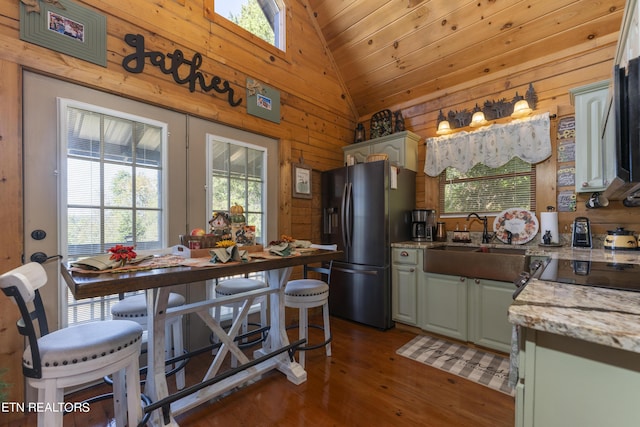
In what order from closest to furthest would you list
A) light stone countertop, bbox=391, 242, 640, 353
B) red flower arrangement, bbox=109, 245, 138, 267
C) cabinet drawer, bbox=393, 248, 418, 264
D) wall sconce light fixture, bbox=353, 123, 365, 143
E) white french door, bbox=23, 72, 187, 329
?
1. light stone countertop, bbox=391, 242, 640, 353
2. red flower arrangement, bbox=109, 245, 138, 267
3. white french door, bbox=23, 72, 187, 329
4. cabinet drawer, bbox=393, 248, 418, 264
5. wall sconce light fixture, bbox=353, 123, 365, 143

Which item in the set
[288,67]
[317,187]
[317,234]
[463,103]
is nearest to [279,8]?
[288,67]

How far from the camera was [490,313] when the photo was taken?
2422 millimetres

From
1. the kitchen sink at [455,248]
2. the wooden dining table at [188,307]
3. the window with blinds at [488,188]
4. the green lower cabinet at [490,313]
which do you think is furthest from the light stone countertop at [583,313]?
the window with blinds at [488,188]

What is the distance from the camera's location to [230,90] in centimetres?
268

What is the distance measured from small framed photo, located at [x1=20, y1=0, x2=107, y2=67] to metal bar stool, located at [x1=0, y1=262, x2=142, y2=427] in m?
1.51

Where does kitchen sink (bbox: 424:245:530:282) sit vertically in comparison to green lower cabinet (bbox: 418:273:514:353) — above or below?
above

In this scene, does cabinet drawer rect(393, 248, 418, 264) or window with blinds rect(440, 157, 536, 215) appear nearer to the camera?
window with blinds rect(440, 157, 536, 215)

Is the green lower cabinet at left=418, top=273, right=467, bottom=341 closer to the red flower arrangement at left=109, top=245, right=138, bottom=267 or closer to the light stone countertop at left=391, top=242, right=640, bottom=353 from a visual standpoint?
the light stone countertop at left=391, top=242, right=640, bottom=353

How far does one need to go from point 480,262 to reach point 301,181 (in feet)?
6.70

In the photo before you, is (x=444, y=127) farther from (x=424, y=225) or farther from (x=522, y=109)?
(x=424, y=225)

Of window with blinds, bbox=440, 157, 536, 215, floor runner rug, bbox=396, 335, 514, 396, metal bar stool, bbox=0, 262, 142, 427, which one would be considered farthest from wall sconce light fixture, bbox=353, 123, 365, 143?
metal bar stool, bbox=0, 262, 142, 427

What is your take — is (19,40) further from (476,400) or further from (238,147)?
(476,400)

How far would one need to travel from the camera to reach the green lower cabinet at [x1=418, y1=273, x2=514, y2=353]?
2365mm

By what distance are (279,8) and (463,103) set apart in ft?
7.86
